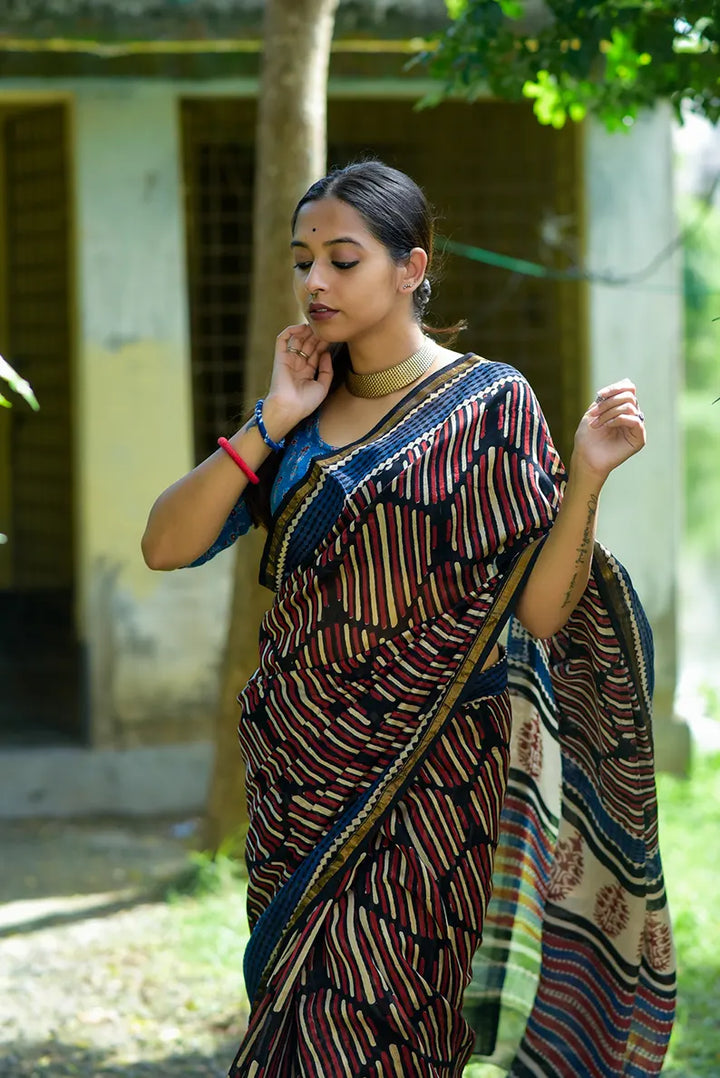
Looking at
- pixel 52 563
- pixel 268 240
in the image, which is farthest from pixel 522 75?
pixel 52 563

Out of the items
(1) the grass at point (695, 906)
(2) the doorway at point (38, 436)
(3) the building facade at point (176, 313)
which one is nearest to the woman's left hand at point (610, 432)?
(1) the grass at point (695, 906)

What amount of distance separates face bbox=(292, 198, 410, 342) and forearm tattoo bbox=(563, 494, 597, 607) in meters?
0.52

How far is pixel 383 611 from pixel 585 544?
0.36 metres

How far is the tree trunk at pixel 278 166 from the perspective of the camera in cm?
507

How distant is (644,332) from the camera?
670 cm

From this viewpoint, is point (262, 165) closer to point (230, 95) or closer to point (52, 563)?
point (230, 95)

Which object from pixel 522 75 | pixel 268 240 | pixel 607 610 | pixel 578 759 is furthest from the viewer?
pixel 268 240

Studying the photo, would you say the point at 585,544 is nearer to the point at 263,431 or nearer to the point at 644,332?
the point at 263,431

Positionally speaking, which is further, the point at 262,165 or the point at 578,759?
the point at 262,165

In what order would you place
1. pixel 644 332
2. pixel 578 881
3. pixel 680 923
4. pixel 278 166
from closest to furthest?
pixel 578 881 → pixel 680 923 → pixel 278 166 → pixel 644 332

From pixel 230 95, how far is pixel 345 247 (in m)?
4.07

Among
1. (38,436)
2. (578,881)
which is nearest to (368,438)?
(578,881)

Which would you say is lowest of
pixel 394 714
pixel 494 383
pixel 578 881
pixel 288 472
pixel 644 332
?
pixel 578 881

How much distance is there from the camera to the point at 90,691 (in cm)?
646
